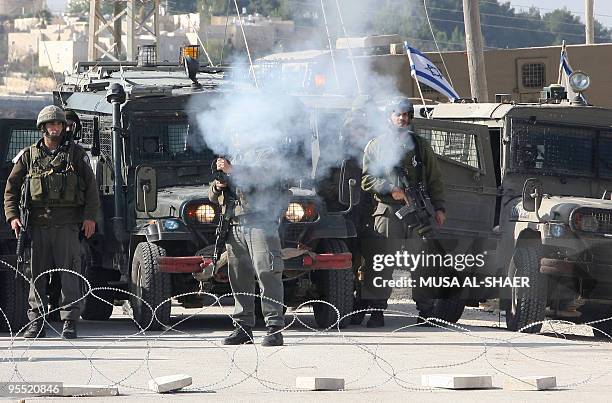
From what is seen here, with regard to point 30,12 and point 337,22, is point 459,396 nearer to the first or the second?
point 337,22

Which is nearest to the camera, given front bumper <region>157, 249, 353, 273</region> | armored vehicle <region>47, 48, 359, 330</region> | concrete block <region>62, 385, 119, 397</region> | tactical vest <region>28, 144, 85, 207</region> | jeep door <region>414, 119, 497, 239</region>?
concrete block <region>62, 385, 119, 397</region>

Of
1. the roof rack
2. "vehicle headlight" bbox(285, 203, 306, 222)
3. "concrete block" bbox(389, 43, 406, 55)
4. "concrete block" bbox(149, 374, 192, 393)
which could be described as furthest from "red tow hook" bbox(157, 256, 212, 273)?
"concrete block" bbox(389, 43, 406, 55)

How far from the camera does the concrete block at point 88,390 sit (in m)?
9.69

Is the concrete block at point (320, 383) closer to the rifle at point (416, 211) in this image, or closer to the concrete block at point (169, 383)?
the concrete block at point (169, 383)

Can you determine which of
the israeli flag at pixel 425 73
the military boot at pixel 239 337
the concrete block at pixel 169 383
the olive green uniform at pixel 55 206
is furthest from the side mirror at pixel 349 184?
the israeli flag at pixel 425 73

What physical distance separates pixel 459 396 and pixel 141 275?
468 centimetres

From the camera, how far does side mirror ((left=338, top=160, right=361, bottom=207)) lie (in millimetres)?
14547

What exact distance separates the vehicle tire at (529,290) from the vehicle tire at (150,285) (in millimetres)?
2963

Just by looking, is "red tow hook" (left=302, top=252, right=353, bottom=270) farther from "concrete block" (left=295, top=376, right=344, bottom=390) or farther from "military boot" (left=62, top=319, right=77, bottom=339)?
"concrete block" (left=295, top=376, right=344, bottom=390)

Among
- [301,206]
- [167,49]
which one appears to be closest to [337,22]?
[301,206]

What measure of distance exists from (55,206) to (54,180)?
22 centimetres

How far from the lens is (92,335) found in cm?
1385

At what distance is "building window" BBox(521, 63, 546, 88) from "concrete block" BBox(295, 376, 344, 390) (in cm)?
1990

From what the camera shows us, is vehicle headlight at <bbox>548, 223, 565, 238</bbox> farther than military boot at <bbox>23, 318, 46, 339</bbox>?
Yes
